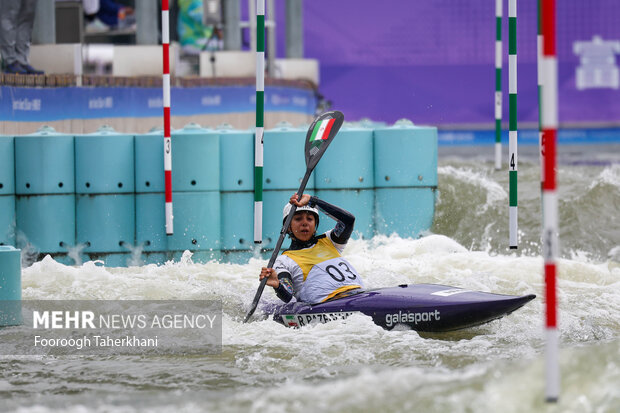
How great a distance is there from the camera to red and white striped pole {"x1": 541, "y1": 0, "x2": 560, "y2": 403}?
3.86m

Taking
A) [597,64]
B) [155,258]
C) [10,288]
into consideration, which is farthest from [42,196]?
[597,64]

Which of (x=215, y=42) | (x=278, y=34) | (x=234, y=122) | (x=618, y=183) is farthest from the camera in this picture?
(x=278, y=34)

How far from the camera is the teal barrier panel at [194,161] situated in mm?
8961

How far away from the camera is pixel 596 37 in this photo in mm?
18969

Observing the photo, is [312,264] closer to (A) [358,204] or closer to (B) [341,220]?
(B) [341,220]

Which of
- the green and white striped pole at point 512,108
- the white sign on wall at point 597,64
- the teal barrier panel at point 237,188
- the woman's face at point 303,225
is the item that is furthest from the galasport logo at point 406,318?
the white sign on wall at point 597,64

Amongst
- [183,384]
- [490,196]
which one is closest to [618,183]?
[490,196]

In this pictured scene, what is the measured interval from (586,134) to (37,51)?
10.2 metres

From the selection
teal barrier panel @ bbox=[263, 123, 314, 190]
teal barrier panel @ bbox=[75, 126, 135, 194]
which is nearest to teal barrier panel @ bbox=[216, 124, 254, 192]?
teal barrier panel @ bbox=[263, 123, 314, 190]

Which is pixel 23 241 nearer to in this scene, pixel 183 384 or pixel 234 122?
pixel 183 384

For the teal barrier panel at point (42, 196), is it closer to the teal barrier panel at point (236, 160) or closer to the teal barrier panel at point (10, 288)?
the teal barrier panel at point (236, 160)

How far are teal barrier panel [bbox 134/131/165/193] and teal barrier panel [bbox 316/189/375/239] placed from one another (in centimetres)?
136

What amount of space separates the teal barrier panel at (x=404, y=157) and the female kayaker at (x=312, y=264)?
239 centimetres

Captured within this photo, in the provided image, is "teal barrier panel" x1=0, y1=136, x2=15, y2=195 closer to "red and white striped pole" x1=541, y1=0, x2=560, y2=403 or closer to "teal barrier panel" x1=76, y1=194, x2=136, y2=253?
"teal barrier panel" x1=76, y1=194, x2=136, y2=253
